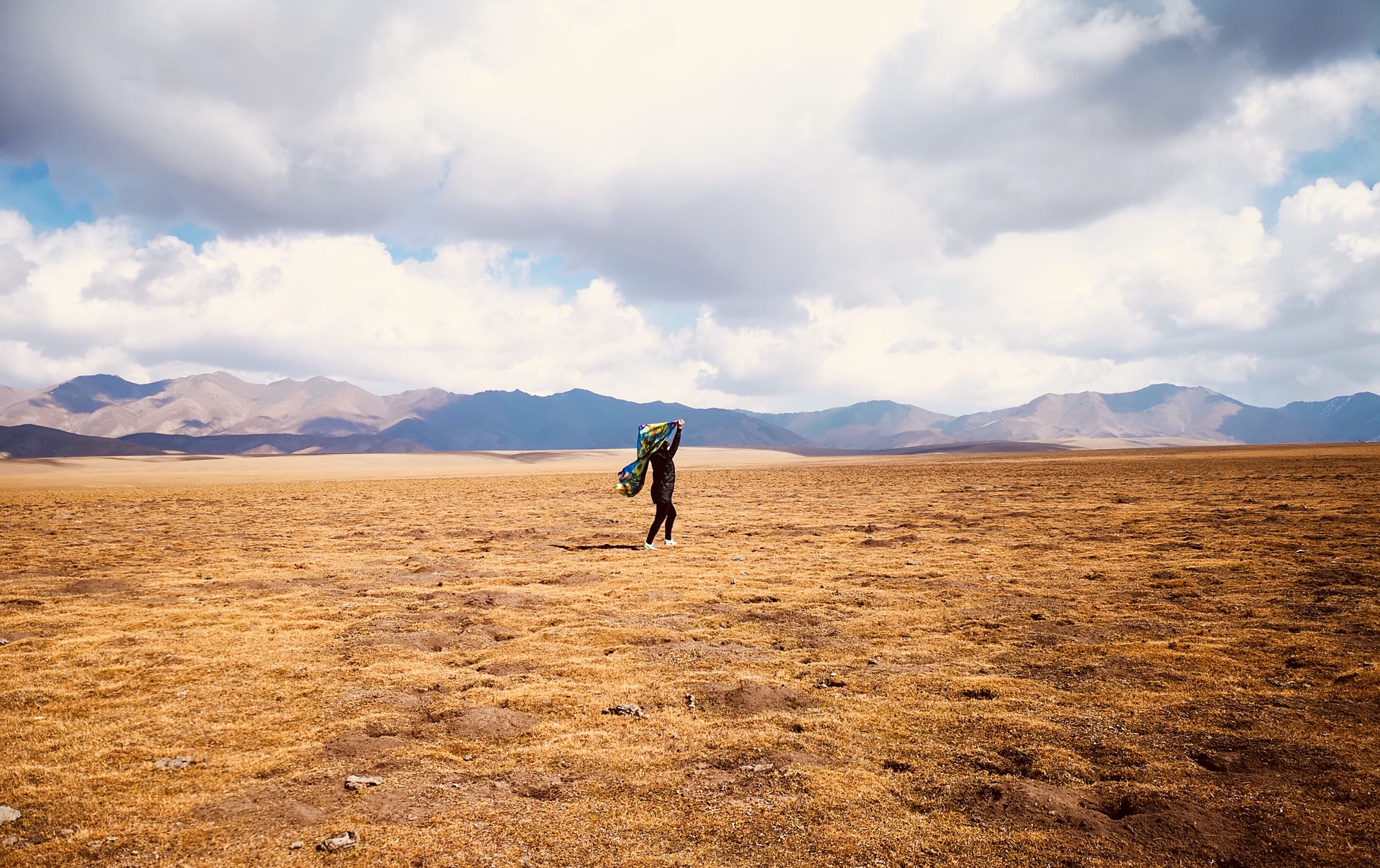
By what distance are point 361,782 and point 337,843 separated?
88 centimetres

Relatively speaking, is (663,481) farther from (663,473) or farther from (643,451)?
(643,451)

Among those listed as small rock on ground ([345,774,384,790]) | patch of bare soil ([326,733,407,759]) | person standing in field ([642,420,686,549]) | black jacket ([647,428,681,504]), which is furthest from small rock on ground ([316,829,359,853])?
black jacket ([647,428,681,504])

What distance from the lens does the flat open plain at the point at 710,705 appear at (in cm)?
458

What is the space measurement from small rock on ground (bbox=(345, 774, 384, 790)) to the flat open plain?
0.38ft

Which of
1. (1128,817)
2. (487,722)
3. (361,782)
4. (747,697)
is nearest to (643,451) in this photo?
(747,697)

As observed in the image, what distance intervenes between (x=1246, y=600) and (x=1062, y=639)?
13.0 feet

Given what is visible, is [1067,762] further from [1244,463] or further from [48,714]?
[1244,463]

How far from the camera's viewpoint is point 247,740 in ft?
20.1

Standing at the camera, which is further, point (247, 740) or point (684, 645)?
point (684, 645)

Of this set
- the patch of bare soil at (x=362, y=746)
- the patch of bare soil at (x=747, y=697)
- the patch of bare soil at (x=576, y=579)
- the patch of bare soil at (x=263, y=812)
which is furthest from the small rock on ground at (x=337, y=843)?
the patch of bare soil at (x=576, y=579)

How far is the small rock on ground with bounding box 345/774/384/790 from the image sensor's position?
523 cm

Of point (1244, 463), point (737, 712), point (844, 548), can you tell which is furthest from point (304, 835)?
point (1244, 463)

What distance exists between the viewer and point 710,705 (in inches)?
271

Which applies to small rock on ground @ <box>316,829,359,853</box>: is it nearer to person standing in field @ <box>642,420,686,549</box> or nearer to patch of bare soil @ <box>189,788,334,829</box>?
patch of bare soil @ <box>189,788,334,829</box>
